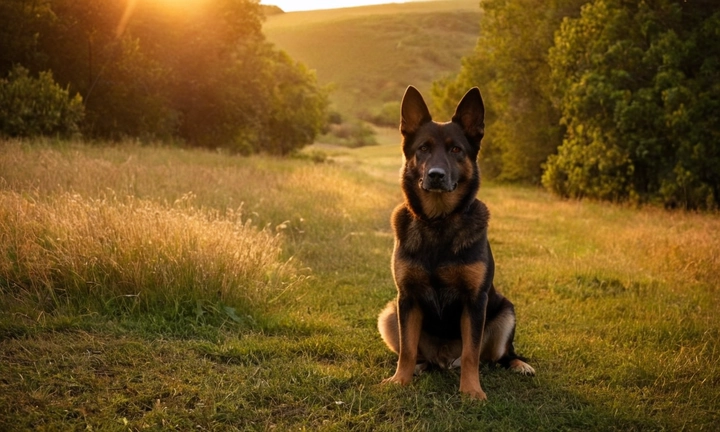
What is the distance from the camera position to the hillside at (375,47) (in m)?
87.8

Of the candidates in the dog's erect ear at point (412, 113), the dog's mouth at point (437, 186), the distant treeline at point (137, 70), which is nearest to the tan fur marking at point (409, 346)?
the dog's mouth at point (437, 186)

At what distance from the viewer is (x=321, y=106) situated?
40.9 metres

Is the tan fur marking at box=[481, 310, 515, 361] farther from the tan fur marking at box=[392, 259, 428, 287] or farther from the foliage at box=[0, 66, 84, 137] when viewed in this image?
the foliage at box=[0, 66, 84, 137]

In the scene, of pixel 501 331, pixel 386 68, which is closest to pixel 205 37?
pixel 501 331

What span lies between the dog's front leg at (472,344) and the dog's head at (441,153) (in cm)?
78

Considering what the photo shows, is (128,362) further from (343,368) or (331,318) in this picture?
(331,318)

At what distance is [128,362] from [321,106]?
37231 millimetres

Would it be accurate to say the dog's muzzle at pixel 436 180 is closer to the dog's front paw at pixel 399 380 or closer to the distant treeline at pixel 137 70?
the dog's front paw at pixel 399 380

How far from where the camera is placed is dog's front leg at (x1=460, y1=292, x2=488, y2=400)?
4461 millimetres

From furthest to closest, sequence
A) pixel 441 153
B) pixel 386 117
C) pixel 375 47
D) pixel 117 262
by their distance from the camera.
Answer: pixel 375 47 → pixel 386 117 → pixel 117 262 → pixel 441 153

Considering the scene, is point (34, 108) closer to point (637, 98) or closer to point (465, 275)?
point (465, 275)

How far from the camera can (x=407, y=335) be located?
15.3ft

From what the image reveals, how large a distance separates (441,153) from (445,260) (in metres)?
0.84

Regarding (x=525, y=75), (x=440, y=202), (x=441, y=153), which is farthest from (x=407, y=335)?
(x=525, y=75)
